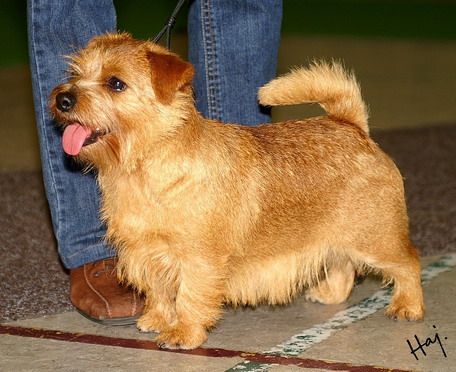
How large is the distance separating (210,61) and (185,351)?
4.92 feet

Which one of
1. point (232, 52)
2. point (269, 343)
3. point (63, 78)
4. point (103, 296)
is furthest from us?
point (232, 52)

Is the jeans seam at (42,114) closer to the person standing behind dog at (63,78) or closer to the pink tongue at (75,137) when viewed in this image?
the person standing behind dog at (63,78)

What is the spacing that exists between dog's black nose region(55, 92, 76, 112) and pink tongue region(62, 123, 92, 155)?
9cm

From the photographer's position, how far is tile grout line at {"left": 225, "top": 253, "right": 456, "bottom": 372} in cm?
387

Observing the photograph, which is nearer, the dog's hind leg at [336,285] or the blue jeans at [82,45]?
the blue jeans at [82,45]

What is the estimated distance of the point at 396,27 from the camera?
17094mm

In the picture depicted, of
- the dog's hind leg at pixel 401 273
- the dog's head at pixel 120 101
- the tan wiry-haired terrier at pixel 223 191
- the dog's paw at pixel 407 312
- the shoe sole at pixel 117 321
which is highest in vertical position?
the dog's head at pixel 120 101

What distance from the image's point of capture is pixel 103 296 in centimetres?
443

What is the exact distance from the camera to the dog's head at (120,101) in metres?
3.71

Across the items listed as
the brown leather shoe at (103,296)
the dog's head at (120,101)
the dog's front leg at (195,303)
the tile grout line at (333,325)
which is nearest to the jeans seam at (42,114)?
the brown leather shoe at (103,296)

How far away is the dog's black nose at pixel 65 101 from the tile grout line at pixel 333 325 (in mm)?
1164

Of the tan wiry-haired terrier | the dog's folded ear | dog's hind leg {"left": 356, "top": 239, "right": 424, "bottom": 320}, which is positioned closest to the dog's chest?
the tan wiry-haired terrier

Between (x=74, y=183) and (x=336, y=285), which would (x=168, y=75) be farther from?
(x=336, y=285)

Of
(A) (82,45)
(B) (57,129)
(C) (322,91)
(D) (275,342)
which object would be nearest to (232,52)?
(C) (322,91)
